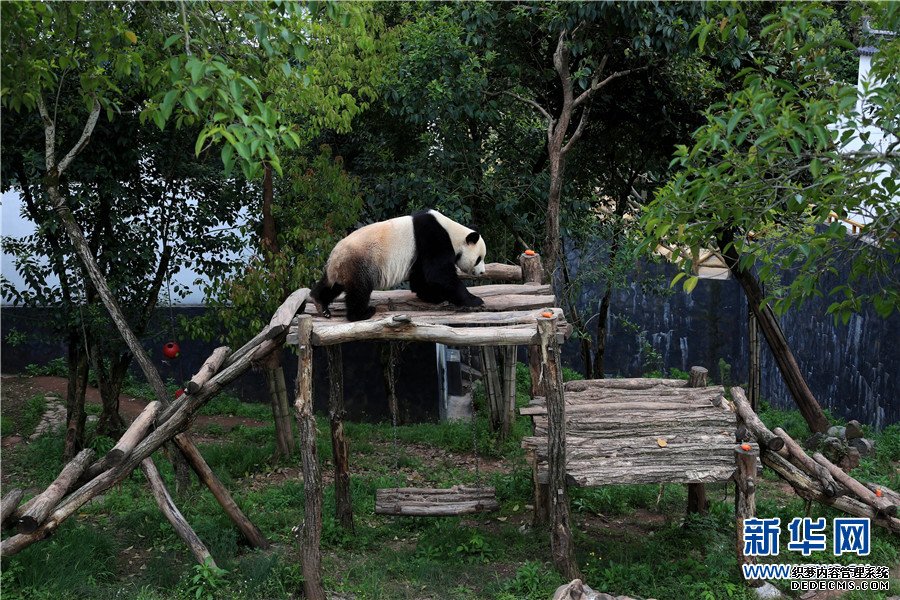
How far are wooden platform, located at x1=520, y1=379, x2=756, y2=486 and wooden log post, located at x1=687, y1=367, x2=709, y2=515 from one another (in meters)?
0.32

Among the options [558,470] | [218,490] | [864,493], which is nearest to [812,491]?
[864,493]

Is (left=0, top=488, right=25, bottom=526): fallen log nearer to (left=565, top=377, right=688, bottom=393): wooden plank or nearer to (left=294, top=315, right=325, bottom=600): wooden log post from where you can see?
(left=294, top=315, right=325, bottom=600): wooden log post

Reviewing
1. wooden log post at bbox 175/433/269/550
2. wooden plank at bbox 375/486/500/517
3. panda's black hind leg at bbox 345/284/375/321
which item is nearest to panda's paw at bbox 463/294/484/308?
panda's black hind leg at bbox 345/284/375/321

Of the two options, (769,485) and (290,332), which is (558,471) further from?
(769,485)

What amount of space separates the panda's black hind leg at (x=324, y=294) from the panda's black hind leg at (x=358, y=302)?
18 centimetres

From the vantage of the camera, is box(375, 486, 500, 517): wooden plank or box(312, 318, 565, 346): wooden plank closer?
box(312, 318, 565, 346): wooden plank

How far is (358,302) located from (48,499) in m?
2.60

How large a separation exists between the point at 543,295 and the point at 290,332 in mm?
2125

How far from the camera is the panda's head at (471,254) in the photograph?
7.15m

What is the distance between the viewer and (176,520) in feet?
20.3

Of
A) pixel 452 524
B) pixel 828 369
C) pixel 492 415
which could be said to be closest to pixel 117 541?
pixel 452 524

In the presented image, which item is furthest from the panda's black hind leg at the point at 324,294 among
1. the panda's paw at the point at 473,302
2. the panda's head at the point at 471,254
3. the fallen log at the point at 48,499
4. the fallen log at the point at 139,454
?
the fallen log at the point at 48,499

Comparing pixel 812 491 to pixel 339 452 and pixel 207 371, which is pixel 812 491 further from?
pixel 207 371

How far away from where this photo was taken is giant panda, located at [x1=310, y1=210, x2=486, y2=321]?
6641mm
